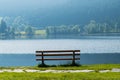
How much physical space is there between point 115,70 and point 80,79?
231 inches

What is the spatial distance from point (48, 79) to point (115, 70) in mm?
6802

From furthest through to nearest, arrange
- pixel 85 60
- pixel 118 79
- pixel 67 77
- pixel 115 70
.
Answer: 1. pixel 85 60
2. pixel 115 70
3. pixel 67 77
4. pixel 118 79

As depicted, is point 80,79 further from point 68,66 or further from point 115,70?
point 68,66

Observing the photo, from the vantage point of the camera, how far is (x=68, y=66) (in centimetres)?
3020

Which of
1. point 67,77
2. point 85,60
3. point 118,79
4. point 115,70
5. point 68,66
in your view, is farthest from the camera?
point 85,60

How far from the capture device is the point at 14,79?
20859mm

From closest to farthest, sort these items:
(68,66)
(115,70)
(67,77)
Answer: (67,77) → (115,70) → (68,66)

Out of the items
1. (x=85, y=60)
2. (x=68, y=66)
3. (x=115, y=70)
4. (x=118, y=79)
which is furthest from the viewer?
(x=85, y=60)

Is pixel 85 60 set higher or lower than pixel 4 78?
lower

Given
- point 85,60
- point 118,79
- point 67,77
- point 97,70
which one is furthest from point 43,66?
point 85,60

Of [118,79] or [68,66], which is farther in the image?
[68,66]

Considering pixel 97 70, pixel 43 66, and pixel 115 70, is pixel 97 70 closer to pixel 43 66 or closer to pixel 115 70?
pixel 115 70

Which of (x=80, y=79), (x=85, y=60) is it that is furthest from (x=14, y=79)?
(x=85, y=60)

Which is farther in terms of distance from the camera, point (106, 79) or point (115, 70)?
point (115, 70)
